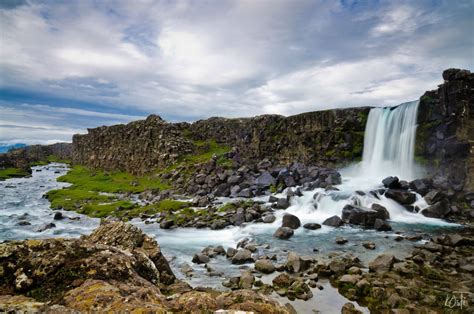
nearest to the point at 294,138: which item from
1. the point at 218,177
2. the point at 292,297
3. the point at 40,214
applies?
the point at 218,177

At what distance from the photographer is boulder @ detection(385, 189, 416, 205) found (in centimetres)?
3478

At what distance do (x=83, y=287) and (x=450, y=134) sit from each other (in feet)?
160

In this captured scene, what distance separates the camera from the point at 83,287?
18.2ft

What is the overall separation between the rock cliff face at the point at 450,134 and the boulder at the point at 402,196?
211 inches

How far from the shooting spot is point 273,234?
2758 cm

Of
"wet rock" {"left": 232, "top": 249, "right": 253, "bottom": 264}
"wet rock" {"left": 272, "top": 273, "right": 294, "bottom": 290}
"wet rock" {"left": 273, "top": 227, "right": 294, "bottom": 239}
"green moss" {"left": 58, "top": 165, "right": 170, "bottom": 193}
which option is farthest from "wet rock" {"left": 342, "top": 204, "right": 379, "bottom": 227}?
"green moss" {"left": 58, "top": 165, "right": 170, "bottom": 193}

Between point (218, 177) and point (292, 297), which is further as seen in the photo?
point (218, 177)

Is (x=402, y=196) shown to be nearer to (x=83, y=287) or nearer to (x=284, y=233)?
(x=284, y=233)

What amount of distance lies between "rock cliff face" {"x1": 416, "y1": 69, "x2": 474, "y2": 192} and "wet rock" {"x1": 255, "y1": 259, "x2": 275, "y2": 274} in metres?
29.2

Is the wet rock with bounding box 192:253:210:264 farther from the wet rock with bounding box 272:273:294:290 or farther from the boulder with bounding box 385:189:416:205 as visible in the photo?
the boulder with bounding box 385:189:416:205

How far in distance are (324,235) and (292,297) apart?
42.4 ft

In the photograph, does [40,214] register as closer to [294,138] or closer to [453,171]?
[294,138]

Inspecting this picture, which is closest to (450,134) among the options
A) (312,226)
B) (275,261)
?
(312,226)

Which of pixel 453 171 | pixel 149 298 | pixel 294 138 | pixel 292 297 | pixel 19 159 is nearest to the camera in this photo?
pixel 149 298
